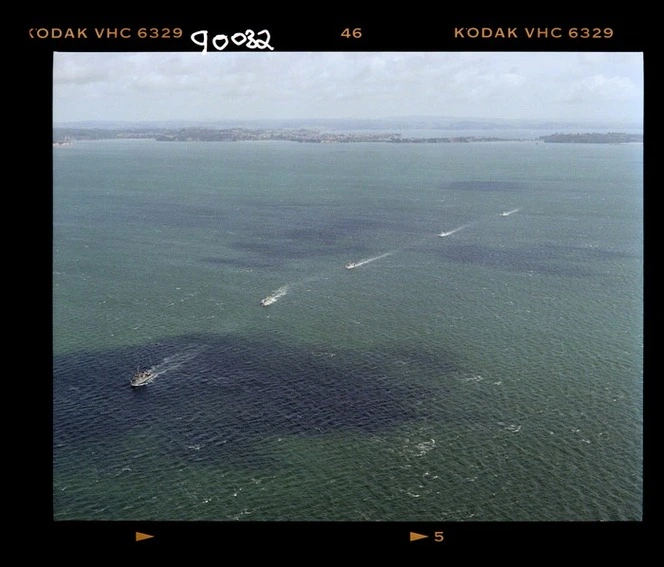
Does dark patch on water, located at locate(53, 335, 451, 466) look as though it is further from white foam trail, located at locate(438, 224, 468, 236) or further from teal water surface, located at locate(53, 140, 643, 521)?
white foam trail, located at locate(438, 224, 468, 236)

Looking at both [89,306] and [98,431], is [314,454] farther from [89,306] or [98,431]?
[89,306]

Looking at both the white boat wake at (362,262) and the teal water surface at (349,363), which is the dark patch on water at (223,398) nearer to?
the teal water surface at (349,363)

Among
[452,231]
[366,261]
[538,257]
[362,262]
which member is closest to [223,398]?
[362,262]

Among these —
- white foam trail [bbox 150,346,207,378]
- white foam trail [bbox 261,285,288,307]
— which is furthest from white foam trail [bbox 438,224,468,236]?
white foam trail [bbox 150,346,207,378]

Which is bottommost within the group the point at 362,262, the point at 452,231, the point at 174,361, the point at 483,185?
the point at 174,361

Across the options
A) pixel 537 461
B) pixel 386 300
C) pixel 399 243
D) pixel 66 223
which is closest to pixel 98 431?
pixel 537 461

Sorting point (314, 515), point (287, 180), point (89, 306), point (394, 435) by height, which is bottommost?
point (314, 515)

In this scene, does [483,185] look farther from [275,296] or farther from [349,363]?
[349,363]

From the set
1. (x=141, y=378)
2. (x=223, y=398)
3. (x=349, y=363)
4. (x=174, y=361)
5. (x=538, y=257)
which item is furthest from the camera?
(x=538, y=257)
